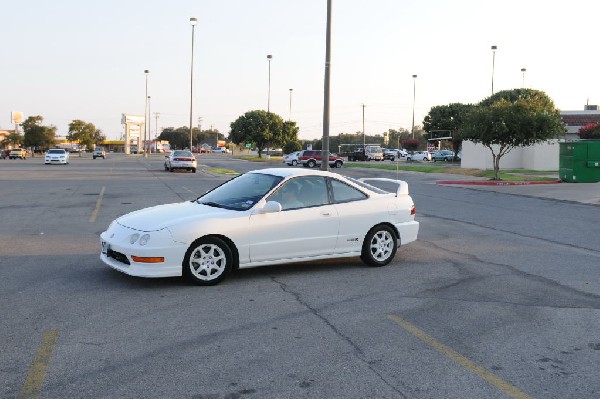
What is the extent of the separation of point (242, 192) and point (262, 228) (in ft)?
2.82

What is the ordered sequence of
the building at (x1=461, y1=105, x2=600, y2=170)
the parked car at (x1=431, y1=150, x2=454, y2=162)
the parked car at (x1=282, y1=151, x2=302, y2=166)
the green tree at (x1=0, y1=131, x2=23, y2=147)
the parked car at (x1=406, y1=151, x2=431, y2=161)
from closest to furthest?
the building at (x1=461, y1=105, x2=600, y2=170)
the parked car at (x1=282, y1=151, x2=302, y2=166)
the parked car at (x1=431, y1=150, x2=454, y2=162)
the parked car at (x1=406, y1=151, x2=431, y2=161)
the green tree at (x1=0, y1=131, x2=23, y2=147)

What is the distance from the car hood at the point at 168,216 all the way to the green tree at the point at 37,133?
113m

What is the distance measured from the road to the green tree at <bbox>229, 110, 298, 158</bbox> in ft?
230

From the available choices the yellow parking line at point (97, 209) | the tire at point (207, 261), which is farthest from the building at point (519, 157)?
the tire at point (207, 261)

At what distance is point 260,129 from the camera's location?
80312 mm

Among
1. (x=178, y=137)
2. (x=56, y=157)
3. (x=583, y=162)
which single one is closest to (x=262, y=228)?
(x=583, y=162)

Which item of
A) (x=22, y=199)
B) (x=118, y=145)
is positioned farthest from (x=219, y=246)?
(x=118, y=145)

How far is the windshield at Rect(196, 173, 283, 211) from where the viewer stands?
8.33 meters

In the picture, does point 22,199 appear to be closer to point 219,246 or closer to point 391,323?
point 219,246

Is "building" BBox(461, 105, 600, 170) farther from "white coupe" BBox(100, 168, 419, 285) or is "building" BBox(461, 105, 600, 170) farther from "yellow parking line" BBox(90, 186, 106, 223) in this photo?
"white coupe" BBox(100, 168, 419, 285)

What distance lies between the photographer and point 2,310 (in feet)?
21.2

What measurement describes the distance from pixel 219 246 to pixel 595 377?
14.5 feet

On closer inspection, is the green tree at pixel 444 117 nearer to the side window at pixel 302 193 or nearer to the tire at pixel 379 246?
the tire at pixel 379 246

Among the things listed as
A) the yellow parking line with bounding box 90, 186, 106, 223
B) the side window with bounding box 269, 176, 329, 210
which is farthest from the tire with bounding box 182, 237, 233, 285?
the yellow parking line with bounding box 90, 186, 106, 223
